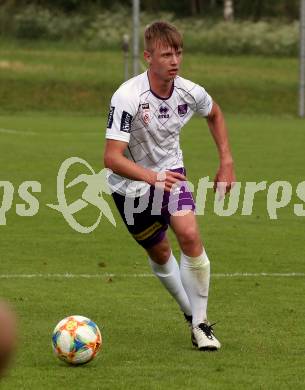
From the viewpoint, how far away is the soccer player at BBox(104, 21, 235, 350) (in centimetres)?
780

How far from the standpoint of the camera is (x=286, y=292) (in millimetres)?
10148

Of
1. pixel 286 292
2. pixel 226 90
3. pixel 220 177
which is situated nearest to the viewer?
pixel 220 177

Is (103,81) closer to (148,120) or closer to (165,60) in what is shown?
(148,120)

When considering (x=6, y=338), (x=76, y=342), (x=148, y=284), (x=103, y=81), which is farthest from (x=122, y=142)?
(x=103, y=81)

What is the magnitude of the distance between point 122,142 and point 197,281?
1065 mm

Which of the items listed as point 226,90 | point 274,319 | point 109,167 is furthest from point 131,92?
point 226,90

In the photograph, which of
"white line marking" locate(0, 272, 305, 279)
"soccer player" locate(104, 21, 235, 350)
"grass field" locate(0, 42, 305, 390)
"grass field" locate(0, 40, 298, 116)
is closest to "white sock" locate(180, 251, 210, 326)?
"soccer player" locate(104, 21, 235, 350)

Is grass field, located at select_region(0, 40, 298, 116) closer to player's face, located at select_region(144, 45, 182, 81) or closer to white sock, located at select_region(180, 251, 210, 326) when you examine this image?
white sock, located at select_region(180, 251, 210, 326)

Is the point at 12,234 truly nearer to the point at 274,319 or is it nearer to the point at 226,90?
the point at 274,319

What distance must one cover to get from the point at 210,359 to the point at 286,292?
8.63 ft

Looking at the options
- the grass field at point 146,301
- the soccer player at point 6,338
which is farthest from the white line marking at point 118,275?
the soccer player at point 6,338

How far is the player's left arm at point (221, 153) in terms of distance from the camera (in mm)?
8266

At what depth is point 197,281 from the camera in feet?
26.5

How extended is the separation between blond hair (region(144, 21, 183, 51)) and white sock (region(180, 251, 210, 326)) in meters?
1.39
